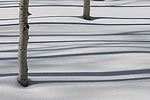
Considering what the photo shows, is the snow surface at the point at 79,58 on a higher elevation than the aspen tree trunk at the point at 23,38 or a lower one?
lower

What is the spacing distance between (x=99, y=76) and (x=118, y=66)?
0.74m

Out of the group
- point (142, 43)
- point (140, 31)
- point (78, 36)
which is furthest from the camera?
point (140, 31)

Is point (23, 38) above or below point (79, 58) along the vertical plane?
above

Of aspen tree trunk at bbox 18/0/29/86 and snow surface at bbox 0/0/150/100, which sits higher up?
aspen tree trunk at bbox 18/0/29/86

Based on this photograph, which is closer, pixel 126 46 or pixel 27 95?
pixel 27 95

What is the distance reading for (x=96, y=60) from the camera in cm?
644

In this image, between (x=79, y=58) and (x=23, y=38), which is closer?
(x=23, y=38)

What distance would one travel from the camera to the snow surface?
4742 millimetres

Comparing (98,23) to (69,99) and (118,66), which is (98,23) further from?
(69,99)

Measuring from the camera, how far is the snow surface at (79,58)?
474 centimetres

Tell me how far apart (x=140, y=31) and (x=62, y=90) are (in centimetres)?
581

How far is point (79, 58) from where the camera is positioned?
6594 mm

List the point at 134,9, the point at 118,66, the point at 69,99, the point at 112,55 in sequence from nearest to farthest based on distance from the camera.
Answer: the point at 69,99, the point at 118,66, the point at 112,55, the point at 134,9

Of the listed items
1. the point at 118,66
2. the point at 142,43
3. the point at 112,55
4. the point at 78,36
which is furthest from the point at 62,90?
the point at 78,36
